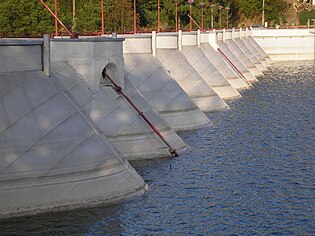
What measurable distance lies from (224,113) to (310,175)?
2230 centimetres

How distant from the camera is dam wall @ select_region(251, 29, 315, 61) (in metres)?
121

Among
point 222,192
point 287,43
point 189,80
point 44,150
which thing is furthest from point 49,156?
point 287,43

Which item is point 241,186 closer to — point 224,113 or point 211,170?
point 211,170

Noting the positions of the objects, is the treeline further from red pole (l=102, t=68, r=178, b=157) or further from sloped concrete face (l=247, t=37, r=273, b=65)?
sloped concrete face (l=247, t=37, r=273, b=65)

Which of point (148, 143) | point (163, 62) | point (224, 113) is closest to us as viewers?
point (148, 143)

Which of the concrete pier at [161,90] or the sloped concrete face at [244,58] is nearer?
the concrete pier at [161,90]

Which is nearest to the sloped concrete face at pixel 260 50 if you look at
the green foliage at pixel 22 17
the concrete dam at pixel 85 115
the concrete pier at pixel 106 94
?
the green foliage at pixel 22 17

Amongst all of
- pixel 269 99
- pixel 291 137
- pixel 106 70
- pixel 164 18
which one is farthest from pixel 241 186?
pixel 164 18

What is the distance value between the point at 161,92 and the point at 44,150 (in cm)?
1932

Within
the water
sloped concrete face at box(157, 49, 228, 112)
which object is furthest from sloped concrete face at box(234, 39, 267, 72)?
the water

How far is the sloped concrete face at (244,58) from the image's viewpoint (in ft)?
295

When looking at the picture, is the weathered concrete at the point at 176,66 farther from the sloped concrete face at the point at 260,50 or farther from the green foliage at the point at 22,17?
the sloped concrete face at the point at 260,50

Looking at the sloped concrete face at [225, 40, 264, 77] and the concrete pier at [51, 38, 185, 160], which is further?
the sloped concrete face at [225, 40, 264, 77]

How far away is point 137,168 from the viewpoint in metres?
35.6
